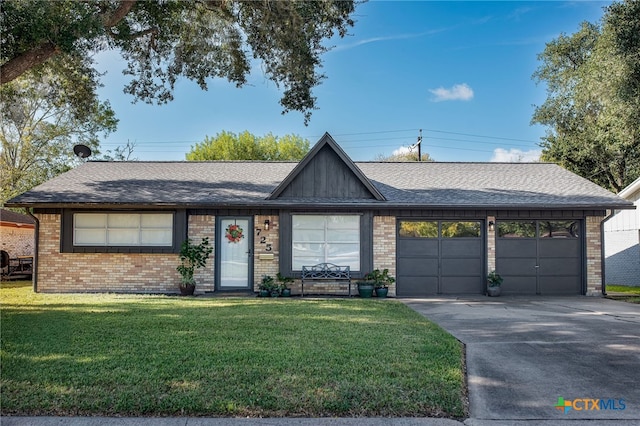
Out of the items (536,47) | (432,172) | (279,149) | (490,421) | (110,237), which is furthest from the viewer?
(279,149)

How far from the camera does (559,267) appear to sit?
12.9 metres

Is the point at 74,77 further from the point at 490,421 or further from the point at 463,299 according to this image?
the point at 490,421

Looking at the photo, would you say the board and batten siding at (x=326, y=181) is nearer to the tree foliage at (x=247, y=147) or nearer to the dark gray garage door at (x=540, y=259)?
the dark gray garage door at (x=540, y=259)

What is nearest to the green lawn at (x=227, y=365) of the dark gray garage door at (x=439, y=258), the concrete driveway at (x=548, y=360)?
the concrete driveway at (x=548, y=360)

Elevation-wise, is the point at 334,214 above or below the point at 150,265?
above

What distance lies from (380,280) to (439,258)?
6.54ft

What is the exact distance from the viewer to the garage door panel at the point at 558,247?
42.1 feet

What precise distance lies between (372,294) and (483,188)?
5.09 metres

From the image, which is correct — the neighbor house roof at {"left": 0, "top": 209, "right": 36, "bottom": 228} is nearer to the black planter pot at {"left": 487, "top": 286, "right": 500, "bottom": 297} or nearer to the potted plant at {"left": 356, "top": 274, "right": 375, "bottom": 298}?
the potted plant at {"left": 356, "top": 274, "right": 375, "bottom": 298}

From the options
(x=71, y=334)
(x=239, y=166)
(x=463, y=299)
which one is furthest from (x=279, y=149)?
(x=71, y=334)

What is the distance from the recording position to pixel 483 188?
13.8m

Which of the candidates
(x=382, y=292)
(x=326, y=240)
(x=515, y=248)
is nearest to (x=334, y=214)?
(x=326, y=240)

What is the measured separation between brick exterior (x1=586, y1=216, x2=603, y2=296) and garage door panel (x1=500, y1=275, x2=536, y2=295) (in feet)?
5.26

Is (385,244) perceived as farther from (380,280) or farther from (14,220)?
(14,220)
